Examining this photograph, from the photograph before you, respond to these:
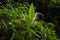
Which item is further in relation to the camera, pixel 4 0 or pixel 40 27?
pixel 4 0

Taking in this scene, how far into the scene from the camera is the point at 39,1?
4.50 metres

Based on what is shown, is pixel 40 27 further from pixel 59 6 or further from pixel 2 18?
pixel 59 6

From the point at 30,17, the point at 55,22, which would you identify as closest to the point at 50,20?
the point at 55,22

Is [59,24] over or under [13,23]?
under

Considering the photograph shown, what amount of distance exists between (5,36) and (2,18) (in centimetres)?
33

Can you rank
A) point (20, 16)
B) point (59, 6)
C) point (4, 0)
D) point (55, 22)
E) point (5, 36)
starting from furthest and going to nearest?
point (59, 6), point (55, 22), point (4, 0), point (20, 16), point (5, 36)

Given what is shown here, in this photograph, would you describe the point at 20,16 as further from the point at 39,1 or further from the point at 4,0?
the point at 39,1

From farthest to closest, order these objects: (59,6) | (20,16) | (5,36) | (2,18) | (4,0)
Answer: (59,6) < (4,0) < (20,16) < (2,18) < (5,36)

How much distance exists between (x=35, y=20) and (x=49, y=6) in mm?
1479

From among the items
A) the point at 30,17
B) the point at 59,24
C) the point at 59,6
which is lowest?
the point at 59,24

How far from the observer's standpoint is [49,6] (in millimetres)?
4426

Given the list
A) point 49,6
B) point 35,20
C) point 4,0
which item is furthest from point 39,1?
point 35,20

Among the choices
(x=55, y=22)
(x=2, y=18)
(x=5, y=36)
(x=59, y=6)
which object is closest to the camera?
(x=5, y=36)

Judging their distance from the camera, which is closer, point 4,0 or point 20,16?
point 20,16
